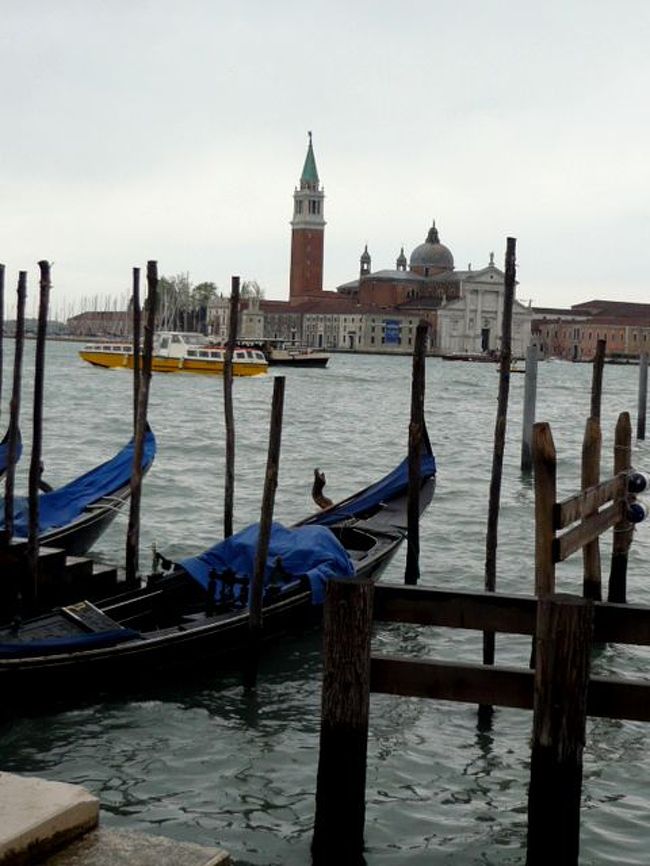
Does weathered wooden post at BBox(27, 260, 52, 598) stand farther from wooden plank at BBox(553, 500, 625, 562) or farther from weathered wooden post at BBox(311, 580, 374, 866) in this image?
weathered wooden post at BBox(311, 580, 374, 866)

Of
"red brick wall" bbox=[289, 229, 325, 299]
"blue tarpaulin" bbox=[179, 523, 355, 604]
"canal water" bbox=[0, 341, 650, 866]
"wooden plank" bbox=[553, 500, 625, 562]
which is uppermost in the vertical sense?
"red brick wall" bbox=[289, 229, 325, 299]

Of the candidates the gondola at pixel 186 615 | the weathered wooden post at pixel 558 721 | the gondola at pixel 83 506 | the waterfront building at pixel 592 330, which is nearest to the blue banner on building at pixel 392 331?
the waterfront building at pixel 592 330

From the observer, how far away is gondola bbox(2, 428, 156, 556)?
25.8 ft

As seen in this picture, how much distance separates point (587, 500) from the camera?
556 centimetres

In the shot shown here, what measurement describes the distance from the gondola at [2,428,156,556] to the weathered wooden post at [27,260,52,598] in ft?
2.05

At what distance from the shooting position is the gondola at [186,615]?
16.7ft

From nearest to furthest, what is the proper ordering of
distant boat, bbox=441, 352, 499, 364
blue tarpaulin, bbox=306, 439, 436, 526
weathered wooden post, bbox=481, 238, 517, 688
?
weathered wooden post, bbox=481, 238, 517, 688 < blue tarpaulin, bbox=306, 439, 436, 526 < distant boat, bbox=441, 352, 499, 364

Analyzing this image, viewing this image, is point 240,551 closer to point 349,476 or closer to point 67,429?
point 349,476

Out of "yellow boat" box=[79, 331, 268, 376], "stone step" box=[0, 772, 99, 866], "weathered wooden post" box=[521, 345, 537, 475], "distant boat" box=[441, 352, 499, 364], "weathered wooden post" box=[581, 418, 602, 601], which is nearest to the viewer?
"stone step" box=[0, 772, 99, 866]

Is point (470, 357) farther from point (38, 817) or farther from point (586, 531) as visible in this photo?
point (38, 817)

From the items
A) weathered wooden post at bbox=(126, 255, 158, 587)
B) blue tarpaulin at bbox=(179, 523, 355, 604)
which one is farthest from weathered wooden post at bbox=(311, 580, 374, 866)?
weathered wooden post at bbox=(126, 255, 158, 587)

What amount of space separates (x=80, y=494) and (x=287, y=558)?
238 centimetres

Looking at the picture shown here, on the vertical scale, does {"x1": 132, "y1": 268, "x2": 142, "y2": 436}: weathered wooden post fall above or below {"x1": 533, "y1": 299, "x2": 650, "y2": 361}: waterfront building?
below

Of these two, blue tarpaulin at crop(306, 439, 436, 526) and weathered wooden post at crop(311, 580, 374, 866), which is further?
blue tarpaulin at crop(306, 439, 436, 526)
